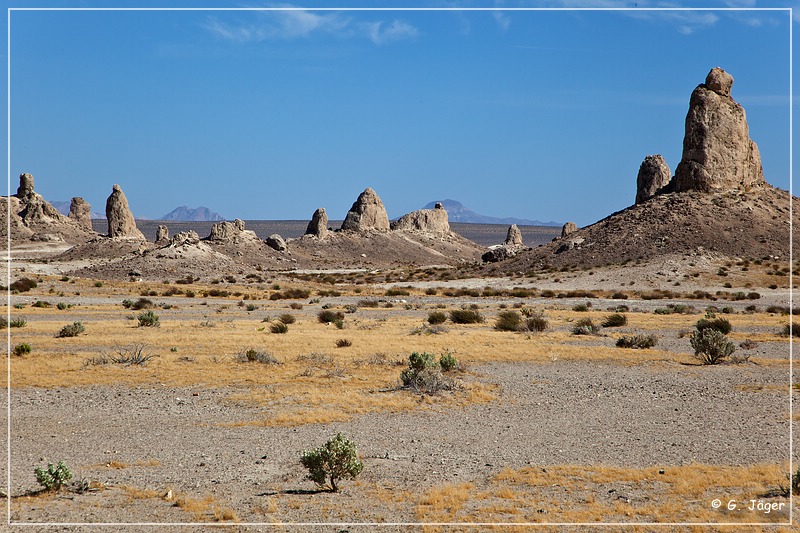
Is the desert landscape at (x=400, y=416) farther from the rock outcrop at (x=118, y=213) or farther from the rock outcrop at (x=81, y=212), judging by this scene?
the rock outcrop at (x=81, y=212)

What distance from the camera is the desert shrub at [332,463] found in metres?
9.27

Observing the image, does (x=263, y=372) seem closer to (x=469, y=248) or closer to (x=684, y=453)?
(x=684, y=453)

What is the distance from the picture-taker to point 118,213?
9975 cm

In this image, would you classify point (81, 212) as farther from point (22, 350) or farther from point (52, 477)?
point (52, 477)

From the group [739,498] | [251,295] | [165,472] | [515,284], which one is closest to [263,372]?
[165,472]

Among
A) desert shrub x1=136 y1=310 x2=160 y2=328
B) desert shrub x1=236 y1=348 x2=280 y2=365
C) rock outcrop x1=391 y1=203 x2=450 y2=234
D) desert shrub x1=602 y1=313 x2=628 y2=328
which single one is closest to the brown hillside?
desert shrub x1=602 y1=313 x2=628 y2=328

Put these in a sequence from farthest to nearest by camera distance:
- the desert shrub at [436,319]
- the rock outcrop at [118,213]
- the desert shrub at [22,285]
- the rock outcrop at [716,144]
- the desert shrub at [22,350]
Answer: the rock outcrop at [118,213] → the rock outcrop at [716,144] → the desert shrub at [22,285] → the desert shrub at [436,319] → the desert shrub at [22,350]

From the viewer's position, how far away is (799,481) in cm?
863

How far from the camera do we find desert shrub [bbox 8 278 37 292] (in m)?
50.4

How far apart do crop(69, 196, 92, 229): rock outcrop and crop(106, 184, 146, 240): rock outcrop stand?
30850mm

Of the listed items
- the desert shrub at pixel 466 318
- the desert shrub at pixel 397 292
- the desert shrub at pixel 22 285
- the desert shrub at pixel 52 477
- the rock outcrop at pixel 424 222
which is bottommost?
the desert shrub at pixel 52 477

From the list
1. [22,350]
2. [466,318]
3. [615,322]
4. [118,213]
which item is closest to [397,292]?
[466,318]

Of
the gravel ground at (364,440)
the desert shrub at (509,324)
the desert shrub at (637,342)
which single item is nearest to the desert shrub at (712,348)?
the gravel ground at (364,440)

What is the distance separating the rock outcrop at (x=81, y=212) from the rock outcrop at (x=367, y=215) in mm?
Answer: 42162
